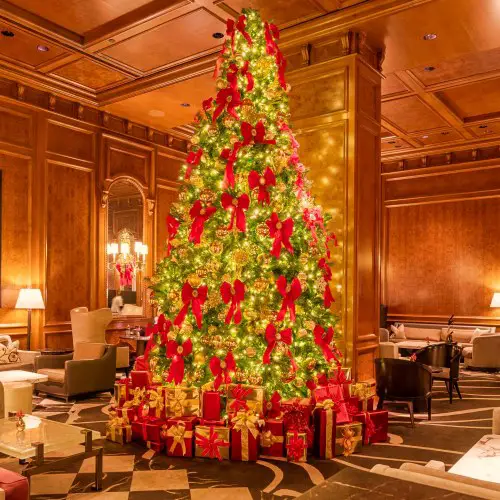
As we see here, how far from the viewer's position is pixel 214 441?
4.07 m

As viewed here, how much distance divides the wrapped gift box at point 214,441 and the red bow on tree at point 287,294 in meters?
0.96

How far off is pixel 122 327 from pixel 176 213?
4441 millimetres

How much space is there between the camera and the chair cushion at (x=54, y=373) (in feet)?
20.4

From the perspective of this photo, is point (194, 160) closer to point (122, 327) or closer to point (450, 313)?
point (122, 327)

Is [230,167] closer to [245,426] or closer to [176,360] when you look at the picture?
[176,360]

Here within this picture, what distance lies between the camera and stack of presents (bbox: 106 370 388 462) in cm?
406

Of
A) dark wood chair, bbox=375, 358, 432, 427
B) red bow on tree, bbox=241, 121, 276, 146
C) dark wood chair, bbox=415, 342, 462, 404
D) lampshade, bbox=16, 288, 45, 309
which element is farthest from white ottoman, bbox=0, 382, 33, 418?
dark wood chair, bbox=415, 342, 462, 404

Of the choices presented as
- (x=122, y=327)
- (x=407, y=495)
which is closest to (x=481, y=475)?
(x=407, y=495)

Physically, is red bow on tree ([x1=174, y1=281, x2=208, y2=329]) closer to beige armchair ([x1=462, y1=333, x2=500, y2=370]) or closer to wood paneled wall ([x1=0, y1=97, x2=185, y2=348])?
wood paneled wall ([x1=0, y1=97, x2=185, y2=348])

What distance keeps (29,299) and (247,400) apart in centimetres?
413

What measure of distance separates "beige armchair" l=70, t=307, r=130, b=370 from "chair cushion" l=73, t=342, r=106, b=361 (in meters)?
1.04

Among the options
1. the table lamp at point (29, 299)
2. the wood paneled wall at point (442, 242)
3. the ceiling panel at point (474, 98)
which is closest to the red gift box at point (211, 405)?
the table lamp at point (29, 299)

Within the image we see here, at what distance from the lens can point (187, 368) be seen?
14.7 feet

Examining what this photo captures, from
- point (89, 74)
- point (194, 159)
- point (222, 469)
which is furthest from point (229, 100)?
point (89, 74)
